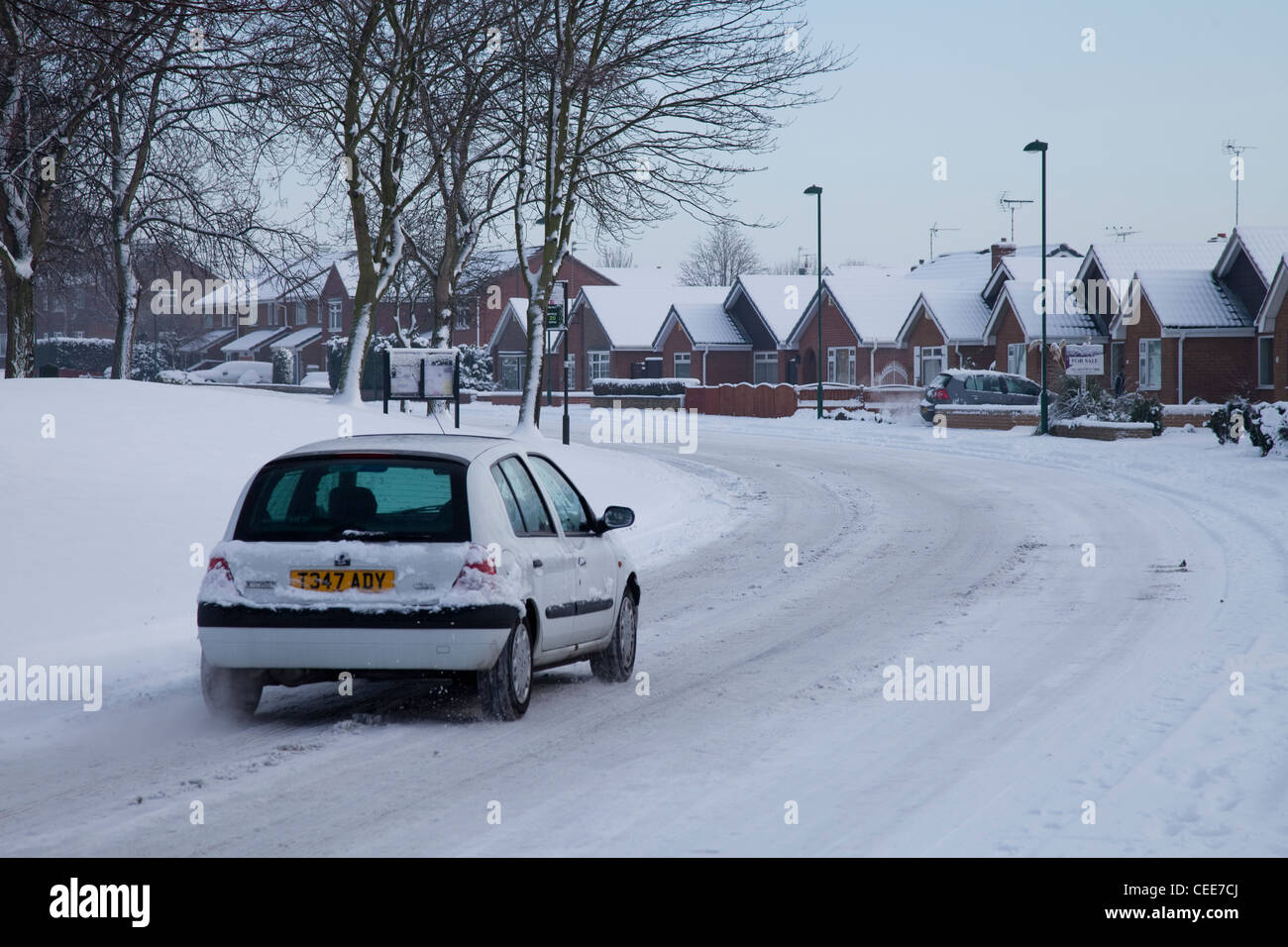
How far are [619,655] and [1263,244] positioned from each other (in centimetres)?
4099

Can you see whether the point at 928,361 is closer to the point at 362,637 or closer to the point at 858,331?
the point at 858,331

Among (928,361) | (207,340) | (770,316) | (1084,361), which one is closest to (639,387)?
(770,316)

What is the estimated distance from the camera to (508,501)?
816 centimetres

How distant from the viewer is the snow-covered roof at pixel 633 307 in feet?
246

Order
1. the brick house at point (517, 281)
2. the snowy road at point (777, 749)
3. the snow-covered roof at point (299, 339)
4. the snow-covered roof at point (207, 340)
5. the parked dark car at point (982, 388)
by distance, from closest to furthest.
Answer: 1. the snowy road at point (777, 749)
2. the parked dark car at point (982, 388)
3. the brick house at point (517, 281)
4. the snow-covered roof at point (299, 339)
5. the snow-covered roof at point (207, 340)

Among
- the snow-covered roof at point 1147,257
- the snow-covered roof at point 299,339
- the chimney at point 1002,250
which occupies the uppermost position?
the chimney at point 1002,250

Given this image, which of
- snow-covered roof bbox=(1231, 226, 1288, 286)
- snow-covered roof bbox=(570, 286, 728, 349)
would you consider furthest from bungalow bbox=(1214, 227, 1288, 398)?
snow-covered roof bbox=(570, 286, 728, 349)

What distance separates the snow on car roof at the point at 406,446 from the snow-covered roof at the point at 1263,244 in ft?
132

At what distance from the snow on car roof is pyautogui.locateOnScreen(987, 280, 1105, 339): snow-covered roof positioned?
4447 cm

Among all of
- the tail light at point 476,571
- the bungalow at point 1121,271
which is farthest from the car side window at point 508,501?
the bungalow at point 1121,271

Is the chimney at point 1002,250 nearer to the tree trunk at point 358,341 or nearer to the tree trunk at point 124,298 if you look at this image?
the tree trunk at point 124,298
